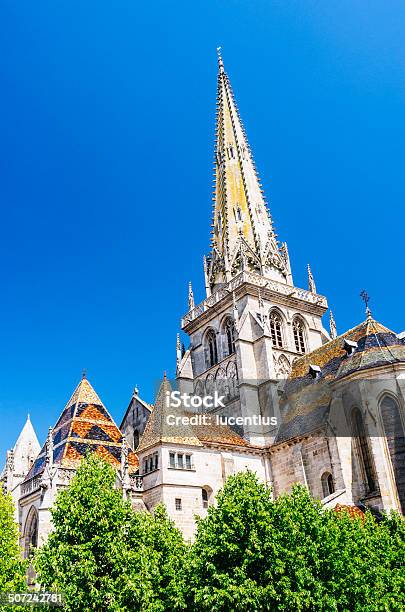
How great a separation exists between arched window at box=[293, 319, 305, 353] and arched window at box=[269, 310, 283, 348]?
1.54 meters

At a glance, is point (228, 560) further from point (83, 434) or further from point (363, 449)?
point (83, 434)

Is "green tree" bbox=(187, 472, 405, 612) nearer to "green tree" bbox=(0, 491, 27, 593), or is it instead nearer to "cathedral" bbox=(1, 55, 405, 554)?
"green tree" bbox=(0, 491, 27, 593)

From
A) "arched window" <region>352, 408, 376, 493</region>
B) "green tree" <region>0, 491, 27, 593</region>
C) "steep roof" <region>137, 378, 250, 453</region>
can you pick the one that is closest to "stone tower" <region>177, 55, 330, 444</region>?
"steep roof" <region>137, 378, 250, 453</region>

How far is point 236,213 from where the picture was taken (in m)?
51.3

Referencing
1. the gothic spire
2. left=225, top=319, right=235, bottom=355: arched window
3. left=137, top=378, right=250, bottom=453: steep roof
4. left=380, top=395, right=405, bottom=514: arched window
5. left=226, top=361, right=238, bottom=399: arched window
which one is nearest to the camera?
left=380, top=395, right=405, bottom=514: arched window

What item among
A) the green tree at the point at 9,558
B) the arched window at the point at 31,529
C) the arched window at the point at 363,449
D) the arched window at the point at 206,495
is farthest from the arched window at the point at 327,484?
the green tree at the point at 9,558

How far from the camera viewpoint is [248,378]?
133 feet

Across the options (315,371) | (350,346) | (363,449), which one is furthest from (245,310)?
(363,449)

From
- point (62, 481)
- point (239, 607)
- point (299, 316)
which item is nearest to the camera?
point (239, 607)

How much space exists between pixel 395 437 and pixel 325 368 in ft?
29.9

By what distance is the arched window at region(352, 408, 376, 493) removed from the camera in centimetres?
2933

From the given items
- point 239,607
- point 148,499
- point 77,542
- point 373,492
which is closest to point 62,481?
point 148,499

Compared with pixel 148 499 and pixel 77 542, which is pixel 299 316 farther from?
pixel 77 542

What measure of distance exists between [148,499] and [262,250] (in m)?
24.3
